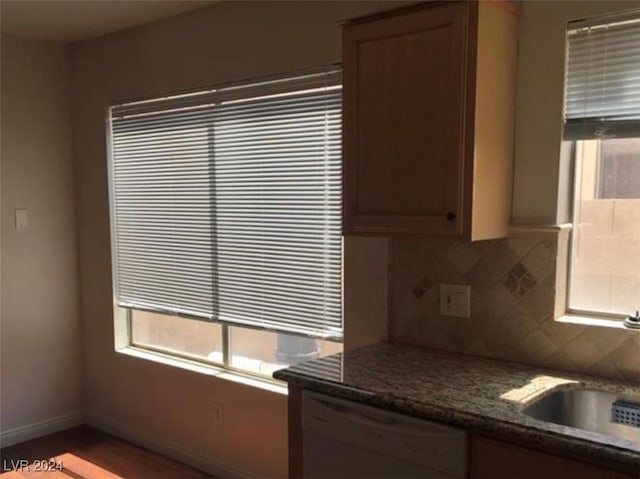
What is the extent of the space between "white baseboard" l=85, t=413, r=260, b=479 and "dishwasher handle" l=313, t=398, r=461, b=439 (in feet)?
4.09

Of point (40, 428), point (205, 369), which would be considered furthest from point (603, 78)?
point (40, 428)

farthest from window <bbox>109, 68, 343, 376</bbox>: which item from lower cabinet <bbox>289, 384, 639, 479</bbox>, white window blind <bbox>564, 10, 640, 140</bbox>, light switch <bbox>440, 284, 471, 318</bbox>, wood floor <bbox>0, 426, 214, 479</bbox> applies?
lower cabinet <bbox>289, 384, 639, 479</bbox>

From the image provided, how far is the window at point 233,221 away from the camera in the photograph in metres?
2.62

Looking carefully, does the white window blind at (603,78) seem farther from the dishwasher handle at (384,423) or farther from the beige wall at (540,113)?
the dishwasher handle at (384,423)

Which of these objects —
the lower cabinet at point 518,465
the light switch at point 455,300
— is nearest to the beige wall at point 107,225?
the light switch at point 455,300

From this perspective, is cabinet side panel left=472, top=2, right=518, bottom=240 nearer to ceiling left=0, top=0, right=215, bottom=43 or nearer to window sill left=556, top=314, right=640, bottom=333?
window sill left=556, top=314, right=640, bottom=333

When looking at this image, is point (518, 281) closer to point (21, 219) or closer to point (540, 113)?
point (540, 113)

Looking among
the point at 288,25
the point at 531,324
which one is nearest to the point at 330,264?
the point at 531,324

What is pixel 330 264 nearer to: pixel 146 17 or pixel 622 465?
pixel 622 465

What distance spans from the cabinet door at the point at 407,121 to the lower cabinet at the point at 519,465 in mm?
679

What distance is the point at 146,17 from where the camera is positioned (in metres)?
3.09

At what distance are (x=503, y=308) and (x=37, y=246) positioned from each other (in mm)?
2887

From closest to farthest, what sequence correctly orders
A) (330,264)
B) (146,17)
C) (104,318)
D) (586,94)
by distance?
1. (586,94)
2. (330,264)
3. (146,17)
4. (104,318)

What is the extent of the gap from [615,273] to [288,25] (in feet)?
5.74
